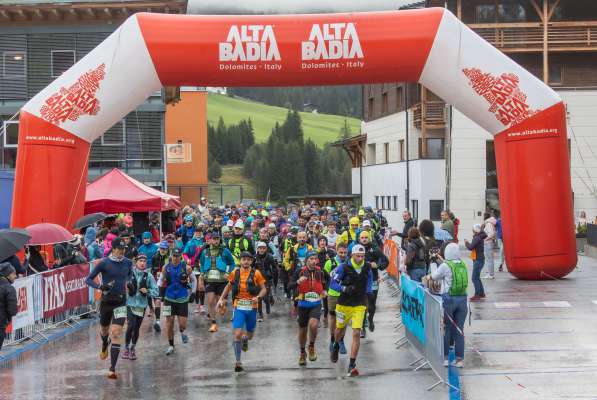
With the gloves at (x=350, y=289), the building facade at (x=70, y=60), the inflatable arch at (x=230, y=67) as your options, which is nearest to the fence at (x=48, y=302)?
the inflatable arch at (x=230, y=67)

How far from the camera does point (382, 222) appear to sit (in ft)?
99.8

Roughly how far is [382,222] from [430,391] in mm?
19101

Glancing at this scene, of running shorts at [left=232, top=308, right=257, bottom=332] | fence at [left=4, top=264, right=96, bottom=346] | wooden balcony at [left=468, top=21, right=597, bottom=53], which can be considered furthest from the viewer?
wooden balcony at [left=468, top=21, right=597, bottom=53]

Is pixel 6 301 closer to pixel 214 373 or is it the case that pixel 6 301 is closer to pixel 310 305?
pixel 214 373

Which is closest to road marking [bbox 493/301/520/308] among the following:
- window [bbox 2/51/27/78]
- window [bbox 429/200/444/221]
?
window [bbox 429/200/444/221]

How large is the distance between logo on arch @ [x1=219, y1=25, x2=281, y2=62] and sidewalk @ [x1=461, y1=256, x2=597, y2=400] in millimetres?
6628

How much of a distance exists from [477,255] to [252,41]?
6.58 meters

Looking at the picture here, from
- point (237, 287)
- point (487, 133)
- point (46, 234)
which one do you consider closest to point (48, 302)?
point (46, 234)

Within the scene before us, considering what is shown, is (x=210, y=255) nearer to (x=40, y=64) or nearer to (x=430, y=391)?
(x=430, y=391)

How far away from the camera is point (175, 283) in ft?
49.6

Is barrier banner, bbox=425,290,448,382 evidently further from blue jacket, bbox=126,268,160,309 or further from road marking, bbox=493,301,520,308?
road marking, bbox=493,301,520,308

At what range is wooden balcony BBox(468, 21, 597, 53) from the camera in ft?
133

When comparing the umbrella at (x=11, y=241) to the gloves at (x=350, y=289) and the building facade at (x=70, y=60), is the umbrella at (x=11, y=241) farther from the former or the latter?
the building facade at (x=70, y=60)

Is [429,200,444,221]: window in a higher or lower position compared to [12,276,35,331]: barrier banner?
higher
